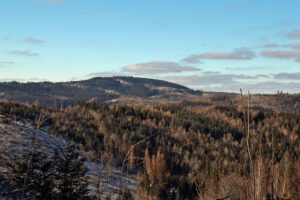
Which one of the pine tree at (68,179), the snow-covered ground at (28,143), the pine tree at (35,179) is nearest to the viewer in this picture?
the pine tree at (35,179)

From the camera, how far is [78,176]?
886 centimetres

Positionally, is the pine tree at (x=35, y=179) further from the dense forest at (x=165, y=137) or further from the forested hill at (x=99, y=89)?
the forested hill at (x=99, y=89)

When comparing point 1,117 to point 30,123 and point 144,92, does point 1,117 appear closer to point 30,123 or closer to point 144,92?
point 30,123

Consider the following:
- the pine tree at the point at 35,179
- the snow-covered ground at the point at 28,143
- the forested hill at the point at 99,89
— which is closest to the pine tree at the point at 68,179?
the pine tree at the point at 35,179

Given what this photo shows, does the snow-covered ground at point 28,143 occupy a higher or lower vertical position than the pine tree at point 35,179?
lower

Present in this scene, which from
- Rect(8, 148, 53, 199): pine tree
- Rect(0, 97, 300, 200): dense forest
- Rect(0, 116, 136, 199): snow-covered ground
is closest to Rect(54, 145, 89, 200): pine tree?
Rect(8, 148, 53, 199): pine tree

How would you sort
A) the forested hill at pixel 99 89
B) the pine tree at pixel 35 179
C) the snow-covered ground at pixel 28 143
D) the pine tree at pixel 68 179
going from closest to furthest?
1. the pine tree at pixel 35 179
2. the pine tree at pixel 68 179
3. the snow-covered ground at pixel 28 143
4. the forested hill at pixel 99 89

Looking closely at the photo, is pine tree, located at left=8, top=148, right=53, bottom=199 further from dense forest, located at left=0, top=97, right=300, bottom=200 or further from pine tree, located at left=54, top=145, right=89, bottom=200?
dense forest, located at left=0, top=97, right=300, bottom=200

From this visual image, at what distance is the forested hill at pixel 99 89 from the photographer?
105662 millimetres

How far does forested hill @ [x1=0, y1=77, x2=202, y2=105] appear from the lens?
105662mm

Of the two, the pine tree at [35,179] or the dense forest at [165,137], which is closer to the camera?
the pine tree at [35,179]

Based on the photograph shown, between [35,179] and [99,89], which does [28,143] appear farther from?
[99,89]

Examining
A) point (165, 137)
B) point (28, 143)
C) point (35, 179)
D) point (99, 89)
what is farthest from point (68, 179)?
point (99, 89)

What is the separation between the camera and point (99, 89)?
5143 inches
